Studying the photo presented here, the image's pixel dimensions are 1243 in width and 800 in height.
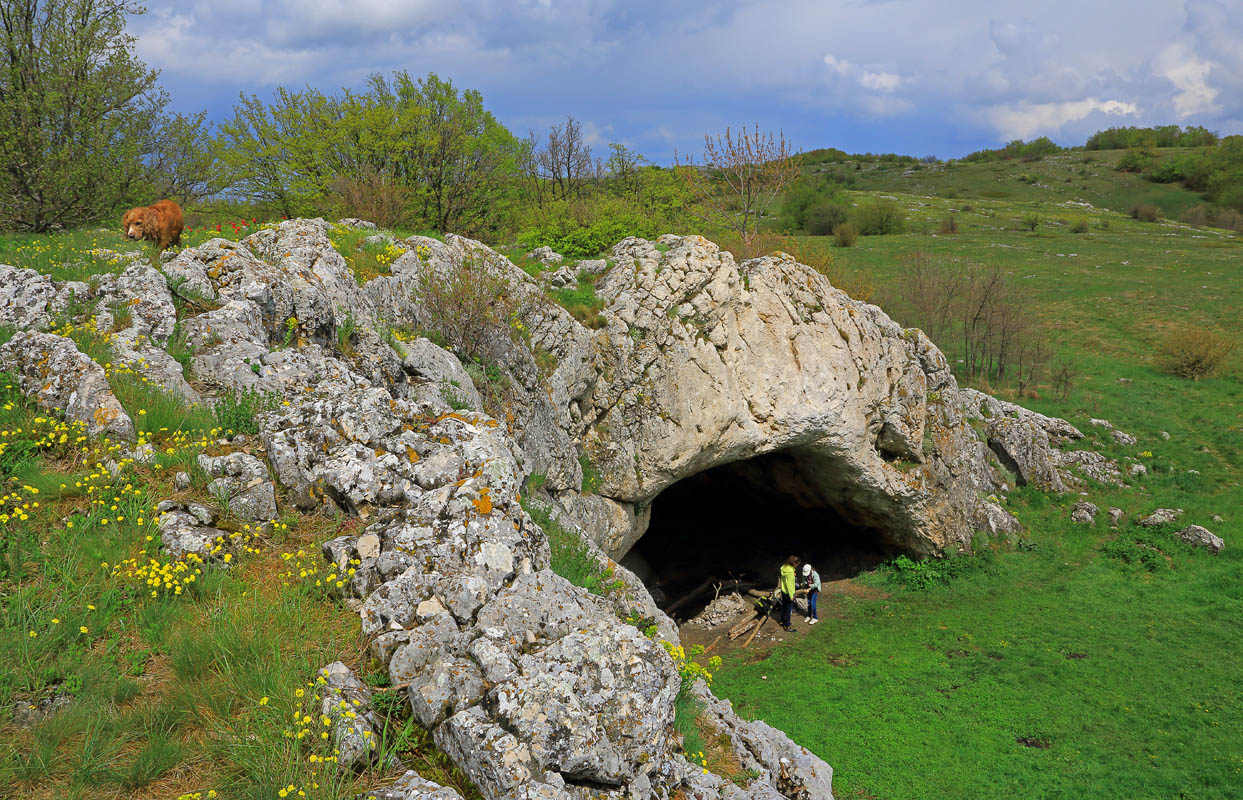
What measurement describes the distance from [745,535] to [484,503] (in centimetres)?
1837

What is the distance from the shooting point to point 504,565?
5086 mm

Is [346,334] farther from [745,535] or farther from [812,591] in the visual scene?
[745,535]

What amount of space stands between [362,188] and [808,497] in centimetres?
1713

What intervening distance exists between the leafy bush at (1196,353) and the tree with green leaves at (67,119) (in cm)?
4144

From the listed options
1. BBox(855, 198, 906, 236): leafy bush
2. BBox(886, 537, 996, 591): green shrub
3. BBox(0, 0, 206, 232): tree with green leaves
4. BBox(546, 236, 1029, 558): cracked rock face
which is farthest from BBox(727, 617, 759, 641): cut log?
BBox(855, 198, 906, 236): leafy bush

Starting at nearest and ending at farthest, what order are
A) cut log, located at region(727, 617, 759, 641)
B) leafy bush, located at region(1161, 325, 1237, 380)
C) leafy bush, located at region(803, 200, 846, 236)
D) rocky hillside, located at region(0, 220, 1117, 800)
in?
1. rocky hillside, located at region(0, 220, 1117, 800)
2. cut log, located at region(727, 617, 759, 641)
3. leafy bush, located at region(1161, 325, 1237, 380)
4. leafy bush, located at region(803, 200, 846, 236)

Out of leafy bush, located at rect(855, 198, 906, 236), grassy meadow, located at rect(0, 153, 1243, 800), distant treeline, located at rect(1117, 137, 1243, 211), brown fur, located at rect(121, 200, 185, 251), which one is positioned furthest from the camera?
distant treeline, located at rect(1117, 137, 1243, 211)

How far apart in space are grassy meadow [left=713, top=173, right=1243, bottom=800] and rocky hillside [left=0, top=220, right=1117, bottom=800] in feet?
10.2

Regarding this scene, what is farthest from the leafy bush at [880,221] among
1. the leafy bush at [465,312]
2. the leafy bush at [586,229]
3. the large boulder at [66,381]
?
the large boulder at [66,381]

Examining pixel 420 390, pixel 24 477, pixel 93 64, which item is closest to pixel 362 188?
pixel 93 64

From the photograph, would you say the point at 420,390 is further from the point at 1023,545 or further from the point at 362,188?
the point at 1023,545

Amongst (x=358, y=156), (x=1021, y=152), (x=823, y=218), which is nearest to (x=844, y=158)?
(x=1021, y=152)

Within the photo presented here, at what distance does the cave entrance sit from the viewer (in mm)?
19375

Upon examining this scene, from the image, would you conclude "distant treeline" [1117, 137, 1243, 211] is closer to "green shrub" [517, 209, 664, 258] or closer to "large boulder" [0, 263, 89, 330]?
"green shrub" [517, 209, 664, 258]
